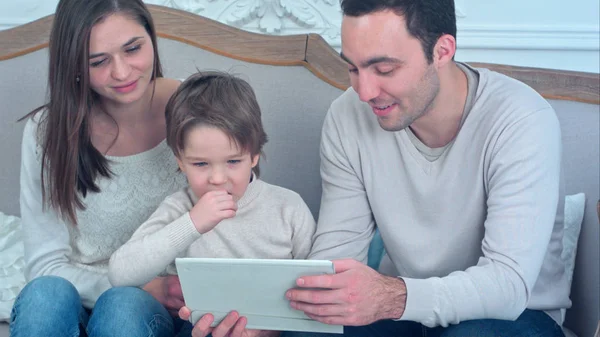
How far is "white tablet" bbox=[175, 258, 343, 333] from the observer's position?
123 cm

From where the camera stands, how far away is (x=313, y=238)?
157cm

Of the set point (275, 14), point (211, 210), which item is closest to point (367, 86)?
point (211, 210)

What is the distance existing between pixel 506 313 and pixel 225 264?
1.74ft

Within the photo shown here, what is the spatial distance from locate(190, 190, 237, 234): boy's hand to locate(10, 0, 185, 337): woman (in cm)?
18

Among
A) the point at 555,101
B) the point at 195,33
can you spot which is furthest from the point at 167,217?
the point at 555,101

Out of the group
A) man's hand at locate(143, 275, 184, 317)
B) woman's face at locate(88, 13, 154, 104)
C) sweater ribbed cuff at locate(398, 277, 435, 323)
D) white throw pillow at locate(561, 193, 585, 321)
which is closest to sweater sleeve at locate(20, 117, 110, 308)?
man's hand at locate(143, 275, 184, 317)

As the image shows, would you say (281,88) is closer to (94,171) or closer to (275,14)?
(275,14)

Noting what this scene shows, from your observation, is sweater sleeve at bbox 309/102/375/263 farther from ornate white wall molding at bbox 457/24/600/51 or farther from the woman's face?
ornate white wall molding at bbox 457/24/600/51

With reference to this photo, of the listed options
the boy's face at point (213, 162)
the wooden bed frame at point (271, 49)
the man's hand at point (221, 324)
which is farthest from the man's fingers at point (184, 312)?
the wooden bed frame at point (271, 49)

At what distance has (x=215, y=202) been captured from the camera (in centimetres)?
143

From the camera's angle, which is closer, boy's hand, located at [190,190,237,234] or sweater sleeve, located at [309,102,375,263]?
boy's hand, located at [190,190,237,234]

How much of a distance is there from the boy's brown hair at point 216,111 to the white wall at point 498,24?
723 mm

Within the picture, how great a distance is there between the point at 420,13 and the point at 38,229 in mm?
945

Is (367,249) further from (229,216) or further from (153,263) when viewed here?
(153,263)
